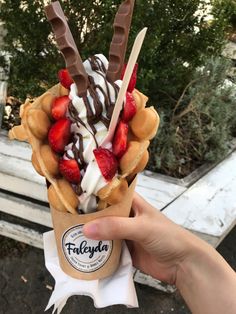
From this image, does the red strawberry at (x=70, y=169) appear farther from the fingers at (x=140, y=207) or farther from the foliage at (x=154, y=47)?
the foliage at (x=154, y=47)

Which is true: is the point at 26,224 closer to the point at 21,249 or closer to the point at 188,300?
the point at 21,249

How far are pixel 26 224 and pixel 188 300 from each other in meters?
1.38

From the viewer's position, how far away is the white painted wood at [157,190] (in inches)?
101

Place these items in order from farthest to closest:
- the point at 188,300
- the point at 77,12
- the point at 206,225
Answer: the point at 77,12
the point at 206,225
the point at 188,300

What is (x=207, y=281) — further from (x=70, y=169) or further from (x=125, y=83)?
(x=125, y=83)

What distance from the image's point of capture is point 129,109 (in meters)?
1.52

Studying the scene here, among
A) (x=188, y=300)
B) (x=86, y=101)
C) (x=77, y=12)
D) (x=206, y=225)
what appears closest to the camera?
(x=86, y=101)

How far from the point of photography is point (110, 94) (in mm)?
1542

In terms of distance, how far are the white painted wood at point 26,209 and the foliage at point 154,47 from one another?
63 cm

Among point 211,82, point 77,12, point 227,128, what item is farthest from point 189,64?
point 77,12

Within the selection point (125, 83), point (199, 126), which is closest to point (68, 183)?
point (125, 83)

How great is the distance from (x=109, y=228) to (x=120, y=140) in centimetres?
29

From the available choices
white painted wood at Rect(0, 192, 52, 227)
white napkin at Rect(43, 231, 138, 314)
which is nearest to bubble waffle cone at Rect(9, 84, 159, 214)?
white napkin at Rect(43, 231, 138, 314)

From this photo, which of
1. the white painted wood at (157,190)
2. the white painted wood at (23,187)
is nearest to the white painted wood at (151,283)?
the white painted wood at (157,190)
